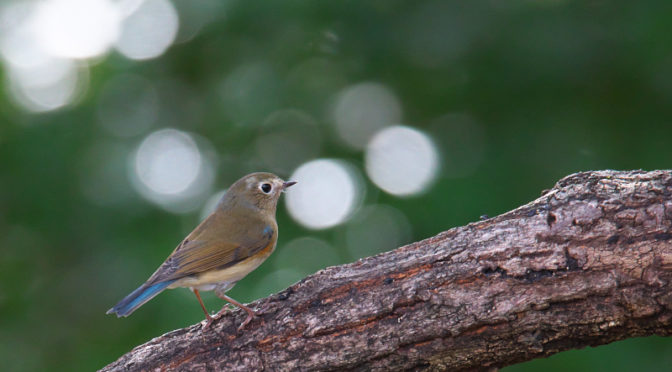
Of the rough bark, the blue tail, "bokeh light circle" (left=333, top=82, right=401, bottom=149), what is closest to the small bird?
the blue tail

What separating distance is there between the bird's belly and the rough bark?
3.15 feet

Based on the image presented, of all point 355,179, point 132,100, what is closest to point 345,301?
point 355,179

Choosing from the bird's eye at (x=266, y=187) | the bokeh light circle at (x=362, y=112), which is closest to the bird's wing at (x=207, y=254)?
the bird's eye at (x=266, y=187)

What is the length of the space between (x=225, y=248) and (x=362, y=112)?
240 centimetres

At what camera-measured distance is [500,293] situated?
113 inches

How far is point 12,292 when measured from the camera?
5902 millimetres

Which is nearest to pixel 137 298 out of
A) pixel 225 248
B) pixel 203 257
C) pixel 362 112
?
pixel 203 257

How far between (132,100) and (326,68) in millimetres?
1805

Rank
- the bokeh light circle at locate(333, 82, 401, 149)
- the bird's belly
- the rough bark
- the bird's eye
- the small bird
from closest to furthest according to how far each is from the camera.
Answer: the rough bark → the small bird → the bird's belly → the bird's eye → the bokeh light circle at locate(333, 82, 401, 149)

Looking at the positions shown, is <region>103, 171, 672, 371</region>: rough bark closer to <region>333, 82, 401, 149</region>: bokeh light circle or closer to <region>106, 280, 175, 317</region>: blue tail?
<region>106, 280, 175, 317</region>: blue tail

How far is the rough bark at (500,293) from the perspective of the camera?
9.02 feet

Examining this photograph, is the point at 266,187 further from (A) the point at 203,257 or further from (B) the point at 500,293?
(B) the point at 500,293

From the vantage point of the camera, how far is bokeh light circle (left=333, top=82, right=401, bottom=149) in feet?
20.5

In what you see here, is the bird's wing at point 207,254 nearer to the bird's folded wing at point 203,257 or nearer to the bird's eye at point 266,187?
the bird's folded wing at point 203,257
